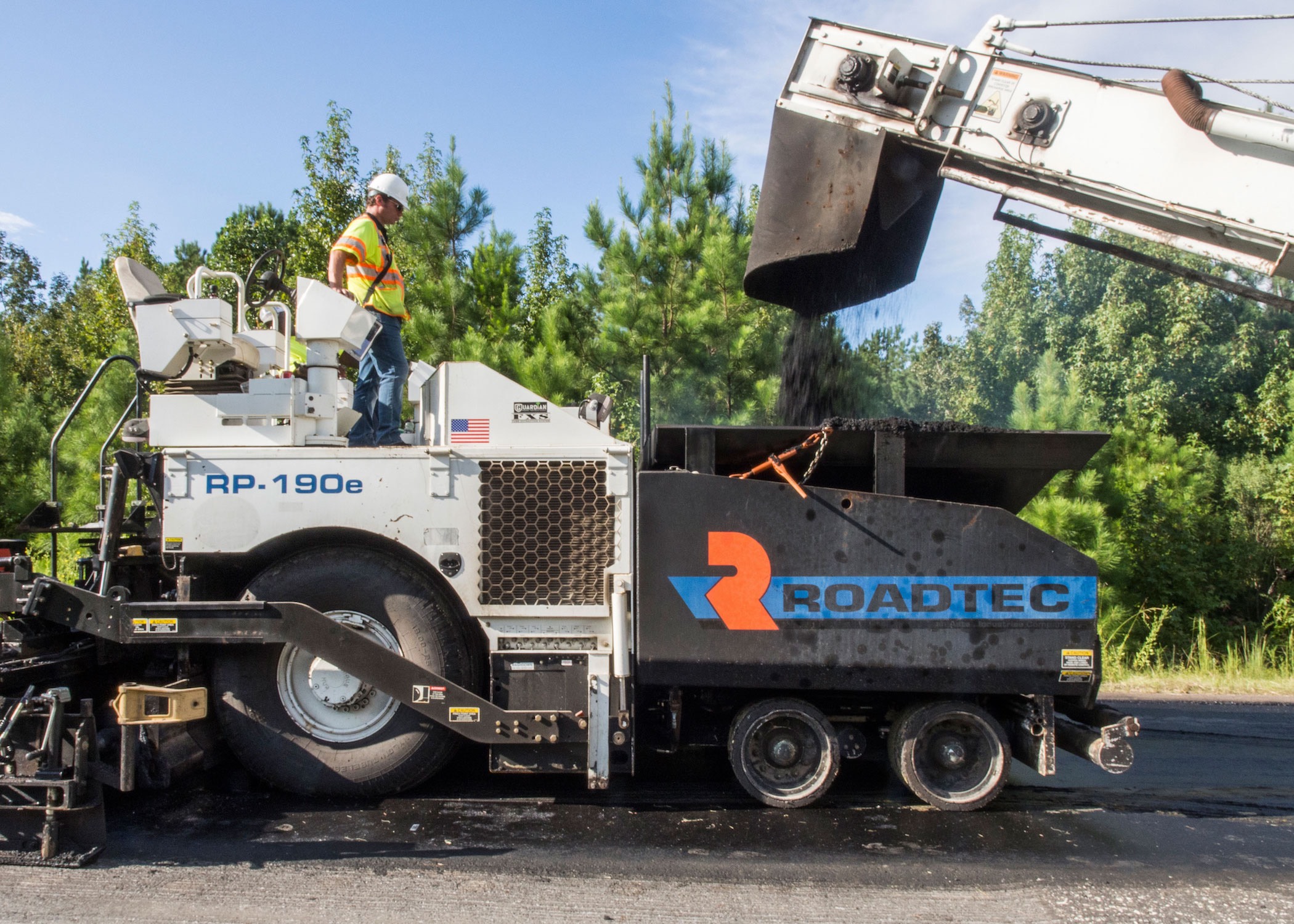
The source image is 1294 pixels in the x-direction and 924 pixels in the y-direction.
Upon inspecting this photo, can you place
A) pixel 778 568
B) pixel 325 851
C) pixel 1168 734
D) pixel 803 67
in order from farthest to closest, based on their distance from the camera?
pixel 1168 734
pixel 803 67
pixel 778 568
pixel 325 851

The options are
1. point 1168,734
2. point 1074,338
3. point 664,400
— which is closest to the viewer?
point 1168,734

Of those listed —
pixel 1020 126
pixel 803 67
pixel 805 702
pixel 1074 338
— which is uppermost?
pixel 1074 338

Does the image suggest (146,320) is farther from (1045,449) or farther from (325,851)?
(1045,449)

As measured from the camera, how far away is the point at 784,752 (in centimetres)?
426

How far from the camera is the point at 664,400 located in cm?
1073

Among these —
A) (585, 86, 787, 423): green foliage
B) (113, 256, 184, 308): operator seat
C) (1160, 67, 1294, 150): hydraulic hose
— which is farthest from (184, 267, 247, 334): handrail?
(585, 86, 787, 423): green foliage

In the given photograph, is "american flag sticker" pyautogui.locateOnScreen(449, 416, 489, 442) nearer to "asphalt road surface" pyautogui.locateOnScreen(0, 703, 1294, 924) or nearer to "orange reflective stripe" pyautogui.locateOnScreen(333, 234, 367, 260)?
"orange reflective stripe" pyautogui.locateOnScreen(333, 234, 367, 260)

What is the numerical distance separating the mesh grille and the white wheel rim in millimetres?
583

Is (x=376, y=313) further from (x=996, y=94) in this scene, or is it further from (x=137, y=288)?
(x=996, y=94)

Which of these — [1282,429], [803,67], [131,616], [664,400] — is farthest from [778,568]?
[1282,429]

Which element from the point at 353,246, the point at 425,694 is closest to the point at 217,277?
the point at 353,246

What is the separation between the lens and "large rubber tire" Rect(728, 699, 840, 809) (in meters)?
4.22

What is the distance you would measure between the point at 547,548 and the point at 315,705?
4.14 ft

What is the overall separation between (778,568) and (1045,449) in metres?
1.32
